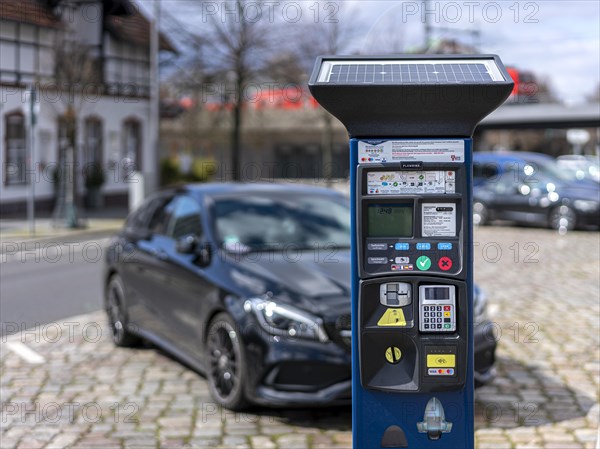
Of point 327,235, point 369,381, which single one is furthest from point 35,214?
point 369,381

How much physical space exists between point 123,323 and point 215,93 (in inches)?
990

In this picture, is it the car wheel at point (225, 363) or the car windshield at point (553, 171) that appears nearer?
the car wheel at point (225, 363)

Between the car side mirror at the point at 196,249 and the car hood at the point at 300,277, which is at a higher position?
the car side mirror at the point at 196,249

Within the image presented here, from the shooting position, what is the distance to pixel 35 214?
12148 mm

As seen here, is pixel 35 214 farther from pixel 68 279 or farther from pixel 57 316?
pixel 57 316

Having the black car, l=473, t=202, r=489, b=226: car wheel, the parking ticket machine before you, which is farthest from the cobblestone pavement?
l=473, t=202, r=489, b=226: car wheel

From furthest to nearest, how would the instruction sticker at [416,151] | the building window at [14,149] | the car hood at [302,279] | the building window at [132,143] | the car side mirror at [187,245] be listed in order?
the building window at [132,143]
the building window at [14,149]
the car side mirror at [187,245]
the car hood at [302,279]
the instruction sticker at [416,151]

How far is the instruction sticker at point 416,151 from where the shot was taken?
3.68 m

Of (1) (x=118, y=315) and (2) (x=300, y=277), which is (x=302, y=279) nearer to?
(2) (x=300, y=277)

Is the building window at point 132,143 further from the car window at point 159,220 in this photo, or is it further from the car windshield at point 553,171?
the car window at point 159,220

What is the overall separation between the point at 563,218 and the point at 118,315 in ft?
47.6

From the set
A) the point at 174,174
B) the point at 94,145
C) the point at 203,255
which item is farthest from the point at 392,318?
the point at 174,174

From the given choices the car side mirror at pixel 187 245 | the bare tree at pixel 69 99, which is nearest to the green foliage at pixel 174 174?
the bare tree at pixel 69 99

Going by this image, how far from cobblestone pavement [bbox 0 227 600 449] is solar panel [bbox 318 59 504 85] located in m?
2.46
